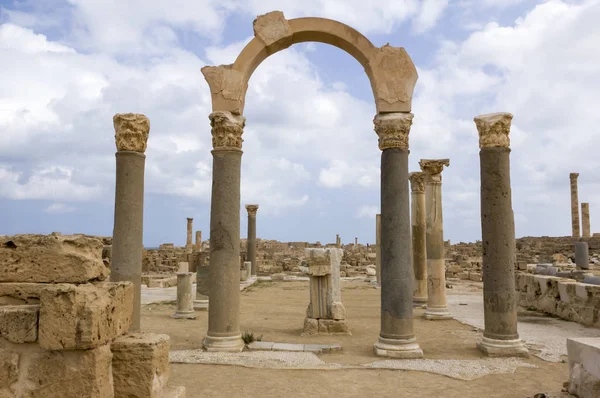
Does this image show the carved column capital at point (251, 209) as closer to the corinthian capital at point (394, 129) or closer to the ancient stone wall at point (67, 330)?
the corinthian capital at point (394, 129)

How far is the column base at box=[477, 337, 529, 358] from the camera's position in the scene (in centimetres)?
809

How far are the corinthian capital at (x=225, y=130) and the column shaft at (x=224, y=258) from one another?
0.15 m

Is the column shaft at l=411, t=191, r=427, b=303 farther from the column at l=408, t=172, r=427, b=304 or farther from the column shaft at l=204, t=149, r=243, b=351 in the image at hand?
the column shaft at l=204, t=149, r=243, b=351

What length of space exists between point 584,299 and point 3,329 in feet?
39.0

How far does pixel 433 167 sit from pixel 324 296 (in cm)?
535

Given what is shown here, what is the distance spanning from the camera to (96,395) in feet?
11.7

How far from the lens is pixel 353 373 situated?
7.04m

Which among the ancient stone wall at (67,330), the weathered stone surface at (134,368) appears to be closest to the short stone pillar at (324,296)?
the ancient stone wall at (67,330)

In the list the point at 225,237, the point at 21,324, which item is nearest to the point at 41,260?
the point at 21,324

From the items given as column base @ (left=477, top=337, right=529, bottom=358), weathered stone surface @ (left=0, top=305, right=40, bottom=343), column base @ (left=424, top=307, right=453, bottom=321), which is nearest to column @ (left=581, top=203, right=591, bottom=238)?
column base @ (left=424, top=307, right=453, bottom=321)

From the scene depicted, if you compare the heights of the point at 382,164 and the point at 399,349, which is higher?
the point at 382,164

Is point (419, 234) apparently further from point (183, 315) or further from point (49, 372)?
point (49, 372)

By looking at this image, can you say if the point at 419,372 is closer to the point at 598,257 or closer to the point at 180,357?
the point at 180,357

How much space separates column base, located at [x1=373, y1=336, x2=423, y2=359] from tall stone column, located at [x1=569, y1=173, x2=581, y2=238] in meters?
39.7
